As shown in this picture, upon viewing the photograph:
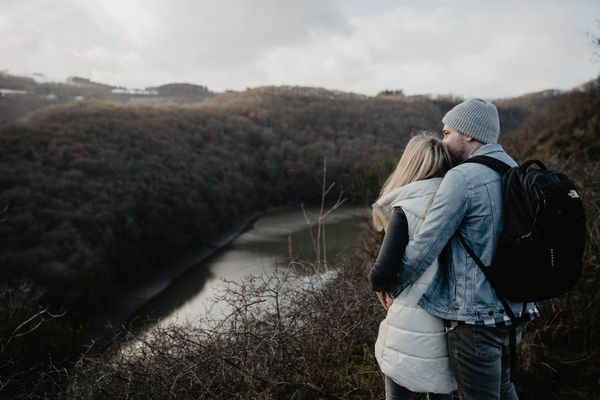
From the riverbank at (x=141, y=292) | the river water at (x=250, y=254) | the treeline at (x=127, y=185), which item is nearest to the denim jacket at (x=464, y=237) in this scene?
the treeline at (x=127, y=185)

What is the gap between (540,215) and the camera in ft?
4.32

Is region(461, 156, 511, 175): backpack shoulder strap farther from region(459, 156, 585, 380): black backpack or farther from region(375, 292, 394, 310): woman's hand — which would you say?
region(375, 292, 394, 310): woman's hand

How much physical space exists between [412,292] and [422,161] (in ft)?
1.73

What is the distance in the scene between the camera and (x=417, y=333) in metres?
1.52

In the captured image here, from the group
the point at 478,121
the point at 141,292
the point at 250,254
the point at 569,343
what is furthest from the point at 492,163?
the point at 250,254

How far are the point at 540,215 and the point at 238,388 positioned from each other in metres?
2.28

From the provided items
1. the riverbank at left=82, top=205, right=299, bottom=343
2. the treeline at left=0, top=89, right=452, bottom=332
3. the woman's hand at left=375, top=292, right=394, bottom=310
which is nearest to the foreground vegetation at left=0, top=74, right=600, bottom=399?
the treeline at left=0, top=89, right=452, bottom=332

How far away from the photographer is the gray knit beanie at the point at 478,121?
1559 millimetres

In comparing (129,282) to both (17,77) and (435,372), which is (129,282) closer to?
(435,372)

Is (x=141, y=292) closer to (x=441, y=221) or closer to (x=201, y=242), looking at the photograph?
(x=201, y=242)

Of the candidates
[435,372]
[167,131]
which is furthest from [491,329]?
[167,131]

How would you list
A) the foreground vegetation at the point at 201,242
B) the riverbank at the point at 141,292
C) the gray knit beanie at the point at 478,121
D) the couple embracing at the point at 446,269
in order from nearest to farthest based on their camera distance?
1. the couple embracing at the point at 446,269
2. the gray knit beanie at the point at 478,121
3. the foreground vegetation at the point at 201,242
4. the riverbank at the point at 141,292

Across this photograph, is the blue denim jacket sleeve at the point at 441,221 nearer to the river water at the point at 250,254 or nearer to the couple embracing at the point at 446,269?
the couple embracing at the point at 446,269

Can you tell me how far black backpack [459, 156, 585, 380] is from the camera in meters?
1.31
